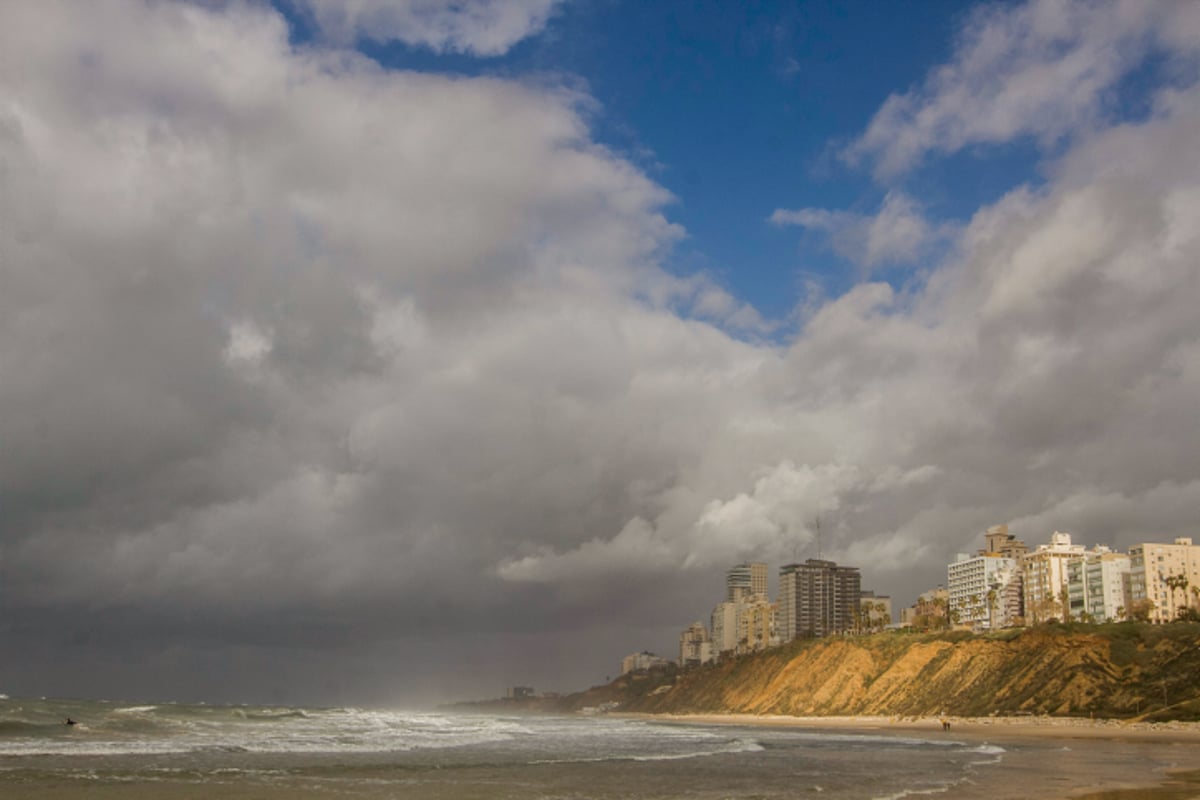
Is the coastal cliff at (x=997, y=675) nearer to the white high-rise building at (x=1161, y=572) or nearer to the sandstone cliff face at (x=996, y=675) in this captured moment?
the sandstone cliff face at (x=996, y=675)

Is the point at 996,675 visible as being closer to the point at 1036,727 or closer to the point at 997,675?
the point at 997,675

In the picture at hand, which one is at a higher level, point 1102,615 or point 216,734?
point 1102,615

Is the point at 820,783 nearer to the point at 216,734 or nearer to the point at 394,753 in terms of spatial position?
the point at 394,753

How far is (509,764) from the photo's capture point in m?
46.0

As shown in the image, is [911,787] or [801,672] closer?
[911,787]

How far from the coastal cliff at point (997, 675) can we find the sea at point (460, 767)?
34.2 m

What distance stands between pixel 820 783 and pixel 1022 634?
3875 inches

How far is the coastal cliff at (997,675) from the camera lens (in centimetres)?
9039

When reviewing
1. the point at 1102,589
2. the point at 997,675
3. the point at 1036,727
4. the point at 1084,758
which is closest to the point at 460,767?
the point at 1084,758

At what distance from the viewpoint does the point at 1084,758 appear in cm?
4806

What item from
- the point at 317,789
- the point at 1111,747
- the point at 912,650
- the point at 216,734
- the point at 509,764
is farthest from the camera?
the point at 912,650

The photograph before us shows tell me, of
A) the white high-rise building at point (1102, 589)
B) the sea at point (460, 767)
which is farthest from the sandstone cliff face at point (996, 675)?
the white high-rise building at point (1102, 589)

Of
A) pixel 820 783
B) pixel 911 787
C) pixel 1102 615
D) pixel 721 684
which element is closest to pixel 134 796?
pixel 820 783

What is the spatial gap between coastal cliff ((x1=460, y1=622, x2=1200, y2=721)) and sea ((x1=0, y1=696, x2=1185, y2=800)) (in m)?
34.2
